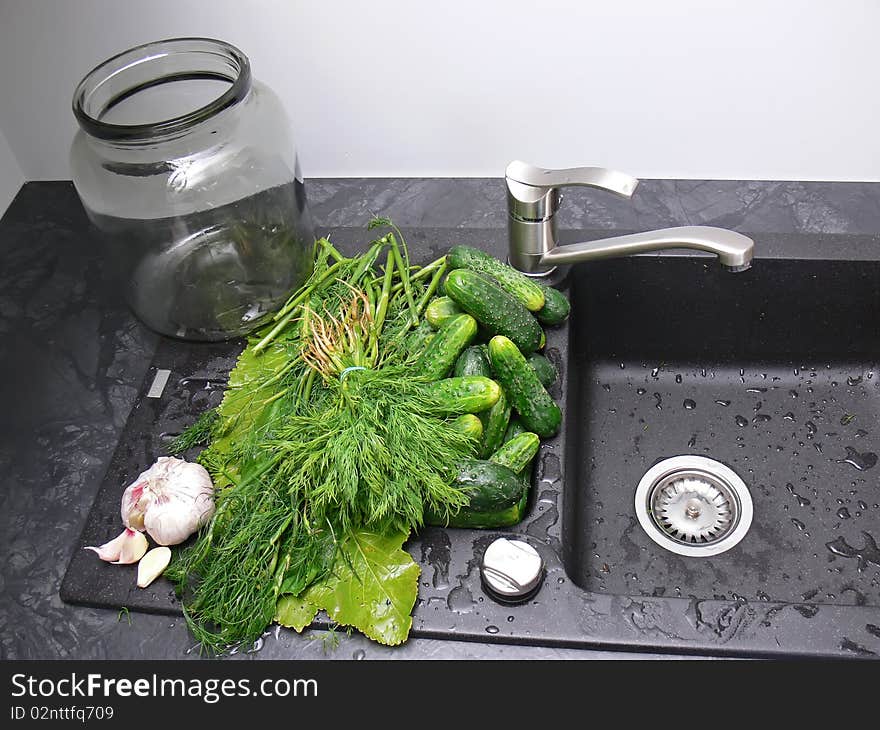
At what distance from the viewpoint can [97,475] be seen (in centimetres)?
100

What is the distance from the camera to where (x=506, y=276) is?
3.28 feet

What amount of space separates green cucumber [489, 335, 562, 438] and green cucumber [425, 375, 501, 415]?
41 mm

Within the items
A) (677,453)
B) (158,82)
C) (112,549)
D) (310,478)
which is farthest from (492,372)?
(158,82)

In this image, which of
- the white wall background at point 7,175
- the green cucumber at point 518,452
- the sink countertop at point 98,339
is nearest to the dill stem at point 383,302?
the sink countertop at point 98,339

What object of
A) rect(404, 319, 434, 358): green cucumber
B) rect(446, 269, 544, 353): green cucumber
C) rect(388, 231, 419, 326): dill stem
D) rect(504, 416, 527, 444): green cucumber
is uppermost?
rect(446, 269, 544, 353): green cucumber

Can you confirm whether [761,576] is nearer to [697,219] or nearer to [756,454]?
[756,454]

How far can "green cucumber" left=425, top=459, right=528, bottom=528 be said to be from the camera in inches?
31.2

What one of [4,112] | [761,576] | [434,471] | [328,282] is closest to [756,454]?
[761,576]

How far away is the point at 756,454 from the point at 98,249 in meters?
1.10

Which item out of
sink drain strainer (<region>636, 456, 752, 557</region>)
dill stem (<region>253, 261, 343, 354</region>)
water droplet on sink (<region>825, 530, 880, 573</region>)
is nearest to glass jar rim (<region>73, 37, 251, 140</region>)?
dill stem (<region>253, 261, 343, 354</region>)

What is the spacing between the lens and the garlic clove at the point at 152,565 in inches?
32.6

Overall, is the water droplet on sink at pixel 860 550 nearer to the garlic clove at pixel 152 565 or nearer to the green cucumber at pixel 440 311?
the green cucumber at pixel 440 311

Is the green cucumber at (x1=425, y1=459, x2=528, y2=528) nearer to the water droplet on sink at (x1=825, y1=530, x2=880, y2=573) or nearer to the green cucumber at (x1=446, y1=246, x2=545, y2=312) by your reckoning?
the green cucumber at (x1=446, y1=246, x2=545, y2=312)
